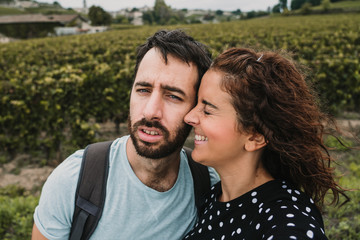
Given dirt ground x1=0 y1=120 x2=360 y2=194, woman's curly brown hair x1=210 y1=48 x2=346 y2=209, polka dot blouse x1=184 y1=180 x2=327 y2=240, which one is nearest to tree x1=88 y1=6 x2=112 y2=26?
dirt ground x1=0 y1=120 x2=360 y2=194

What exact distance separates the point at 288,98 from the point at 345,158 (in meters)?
4.68

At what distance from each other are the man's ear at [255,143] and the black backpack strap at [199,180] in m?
0.53

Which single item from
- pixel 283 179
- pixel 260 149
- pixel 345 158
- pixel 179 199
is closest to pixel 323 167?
pixel 283 179

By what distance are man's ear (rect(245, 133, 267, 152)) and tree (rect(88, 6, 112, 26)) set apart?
226 feet

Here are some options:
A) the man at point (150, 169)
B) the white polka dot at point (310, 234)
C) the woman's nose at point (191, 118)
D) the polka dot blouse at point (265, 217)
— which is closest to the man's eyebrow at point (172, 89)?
the man at point (150, 169)

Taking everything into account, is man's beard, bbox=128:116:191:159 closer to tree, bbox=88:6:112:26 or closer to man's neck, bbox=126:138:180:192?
man's neck, bbox=126:138:180:192

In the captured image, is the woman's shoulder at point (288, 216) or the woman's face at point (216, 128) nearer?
the woman's shoulder at point (288, 216)

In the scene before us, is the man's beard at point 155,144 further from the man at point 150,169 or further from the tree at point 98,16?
the tree at point 98,16

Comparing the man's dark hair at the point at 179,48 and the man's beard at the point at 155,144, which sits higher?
the man's dark hair at the point at 179,48

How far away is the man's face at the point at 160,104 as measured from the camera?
1844 millimetres

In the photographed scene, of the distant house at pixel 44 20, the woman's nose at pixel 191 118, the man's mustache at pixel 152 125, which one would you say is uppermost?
the distant house at pixel 44 20

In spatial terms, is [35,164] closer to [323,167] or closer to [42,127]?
[42,127]

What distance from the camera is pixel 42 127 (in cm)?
479

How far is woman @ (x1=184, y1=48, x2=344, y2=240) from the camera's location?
1.55 metres
